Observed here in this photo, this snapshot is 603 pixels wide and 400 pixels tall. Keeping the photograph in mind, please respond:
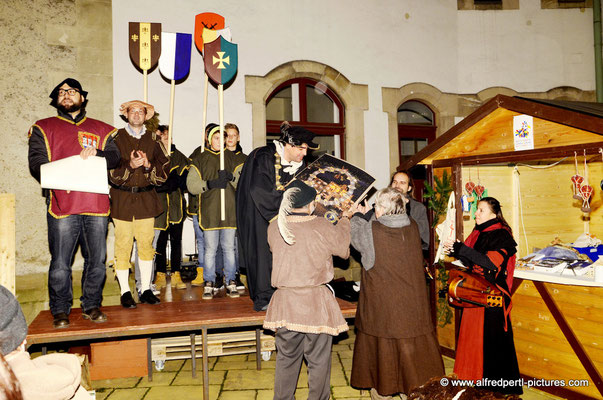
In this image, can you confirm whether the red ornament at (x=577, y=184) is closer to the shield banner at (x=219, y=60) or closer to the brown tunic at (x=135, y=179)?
the shield banner at (x=219, y=60)

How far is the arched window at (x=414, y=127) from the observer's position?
943 cm

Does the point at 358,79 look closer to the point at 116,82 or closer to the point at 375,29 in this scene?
the point at 375,29

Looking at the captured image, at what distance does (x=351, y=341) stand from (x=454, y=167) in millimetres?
2723

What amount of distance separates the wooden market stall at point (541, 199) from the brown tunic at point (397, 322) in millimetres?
1525

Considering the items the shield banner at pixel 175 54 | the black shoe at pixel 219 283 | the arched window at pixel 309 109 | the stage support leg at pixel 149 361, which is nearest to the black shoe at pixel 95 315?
the stage support leg at pixel 149 361

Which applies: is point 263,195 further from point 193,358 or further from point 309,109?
point 309,109

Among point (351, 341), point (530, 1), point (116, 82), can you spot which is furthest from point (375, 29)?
point (351, 341)

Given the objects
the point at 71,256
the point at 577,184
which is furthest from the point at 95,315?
the point at 577,184

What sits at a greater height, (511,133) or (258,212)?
(511,133)

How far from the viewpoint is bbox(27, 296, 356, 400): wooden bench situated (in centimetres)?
379

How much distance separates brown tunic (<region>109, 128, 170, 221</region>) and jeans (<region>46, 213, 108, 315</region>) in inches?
12.5

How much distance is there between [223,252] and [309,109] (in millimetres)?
4415

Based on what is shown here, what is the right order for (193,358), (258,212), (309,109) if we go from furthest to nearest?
(309,109), (193,358), (258,212)

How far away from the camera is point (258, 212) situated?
4.25 meters
